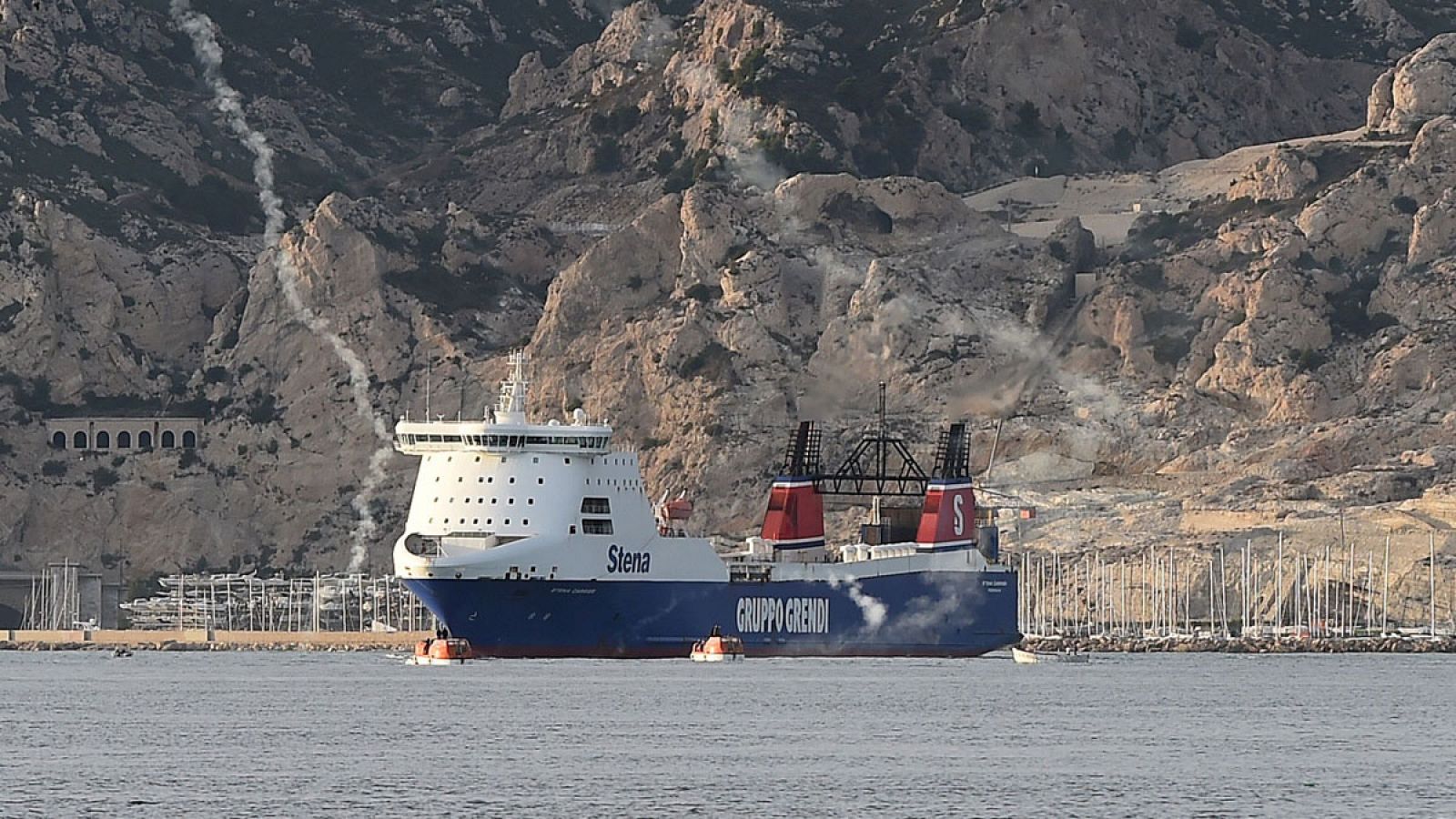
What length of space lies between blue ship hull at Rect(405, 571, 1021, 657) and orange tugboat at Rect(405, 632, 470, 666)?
43 centimetres

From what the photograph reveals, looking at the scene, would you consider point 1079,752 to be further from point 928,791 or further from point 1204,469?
point 1204,469

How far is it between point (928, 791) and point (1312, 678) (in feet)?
173

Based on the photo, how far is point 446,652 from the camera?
15888 cm

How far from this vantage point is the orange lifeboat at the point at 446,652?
15800 cm

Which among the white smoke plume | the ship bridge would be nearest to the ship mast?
the ship bridge

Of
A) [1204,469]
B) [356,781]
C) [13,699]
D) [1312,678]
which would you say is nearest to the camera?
[356,781]

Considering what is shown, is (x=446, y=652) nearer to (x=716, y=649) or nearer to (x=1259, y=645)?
(x=716, y=649)

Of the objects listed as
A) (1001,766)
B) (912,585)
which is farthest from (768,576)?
(1001,766)

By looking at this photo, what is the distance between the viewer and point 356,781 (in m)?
104

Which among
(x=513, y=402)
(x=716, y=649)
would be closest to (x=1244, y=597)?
(x=716, y=649)

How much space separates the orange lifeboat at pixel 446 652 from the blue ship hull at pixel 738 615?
1.42 ft

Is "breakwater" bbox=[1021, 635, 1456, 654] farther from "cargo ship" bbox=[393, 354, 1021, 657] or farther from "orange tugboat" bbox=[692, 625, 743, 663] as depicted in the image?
"orange tugboat" bbox=[692, 625, 743, 663]

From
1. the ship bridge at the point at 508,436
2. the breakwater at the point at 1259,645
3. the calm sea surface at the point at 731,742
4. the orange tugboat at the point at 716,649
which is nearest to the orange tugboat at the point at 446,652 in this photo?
the calm sea surface at the point at 731,742

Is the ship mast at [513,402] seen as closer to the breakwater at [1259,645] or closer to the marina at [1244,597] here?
the breakwater at [1259,645]
